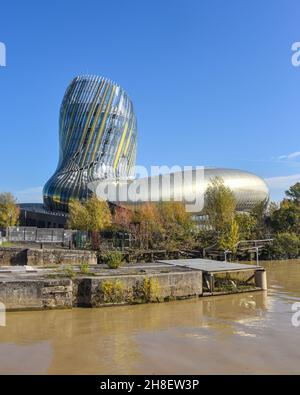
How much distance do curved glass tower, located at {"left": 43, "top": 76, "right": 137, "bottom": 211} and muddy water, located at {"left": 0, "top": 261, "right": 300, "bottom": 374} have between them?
7133cm

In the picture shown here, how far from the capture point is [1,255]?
86.6ft

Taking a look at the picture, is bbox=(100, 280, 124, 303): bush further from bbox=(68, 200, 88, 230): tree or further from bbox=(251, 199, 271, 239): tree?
bbox=(251, 199, 271, 239): tree

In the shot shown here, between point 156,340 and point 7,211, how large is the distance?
57723 mm

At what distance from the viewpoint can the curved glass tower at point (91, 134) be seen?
87.3m

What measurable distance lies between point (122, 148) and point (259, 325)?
267ft

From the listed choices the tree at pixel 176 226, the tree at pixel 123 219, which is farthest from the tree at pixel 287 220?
the tree at pixel 123 219

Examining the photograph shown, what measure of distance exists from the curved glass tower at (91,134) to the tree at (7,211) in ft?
52.7

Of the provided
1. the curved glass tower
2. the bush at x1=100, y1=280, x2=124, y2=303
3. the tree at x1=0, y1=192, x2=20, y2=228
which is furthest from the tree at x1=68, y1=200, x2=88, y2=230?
the curved glass tower

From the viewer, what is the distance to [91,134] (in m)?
88.8

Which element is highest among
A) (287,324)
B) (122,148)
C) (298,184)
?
(122,148)

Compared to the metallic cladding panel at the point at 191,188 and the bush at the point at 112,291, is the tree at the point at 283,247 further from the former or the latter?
the bush at the point at 112,291

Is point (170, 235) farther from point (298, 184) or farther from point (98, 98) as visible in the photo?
point (98, 98)

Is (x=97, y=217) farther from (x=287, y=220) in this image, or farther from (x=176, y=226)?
(x=287, y=220)

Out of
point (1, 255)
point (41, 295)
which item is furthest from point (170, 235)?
point (41, 295)
